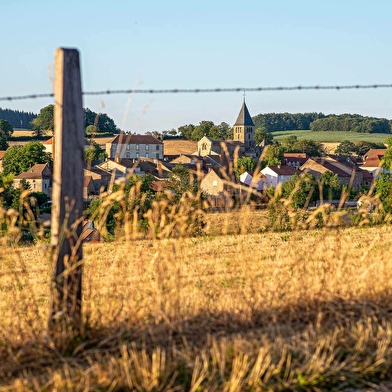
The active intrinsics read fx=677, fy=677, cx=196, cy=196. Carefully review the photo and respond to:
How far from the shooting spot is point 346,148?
13412 cm

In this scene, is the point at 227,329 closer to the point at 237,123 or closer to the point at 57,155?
the point at 57,155

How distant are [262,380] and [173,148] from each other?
5272 inches

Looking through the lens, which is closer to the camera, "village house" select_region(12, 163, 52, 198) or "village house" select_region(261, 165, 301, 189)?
"village house" select_region(12, 163, 52, 198)

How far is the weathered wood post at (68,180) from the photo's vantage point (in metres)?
3.76

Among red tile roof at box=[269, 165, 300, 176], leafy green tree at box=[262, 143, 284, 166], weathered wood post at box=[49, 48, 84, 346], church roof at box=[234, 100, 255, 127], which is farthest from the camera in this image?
church roof at box=[234, 100, 255, 127]

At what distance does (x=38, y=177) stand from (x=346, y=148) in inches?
2981

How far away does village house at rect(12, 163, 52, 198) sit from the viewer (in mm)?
74188

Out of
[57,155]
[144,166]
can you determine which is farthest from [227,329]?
[144,166]

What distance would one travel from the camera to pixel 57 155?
150 inches

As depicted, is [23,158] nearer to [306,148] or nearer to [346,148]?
[306,148]

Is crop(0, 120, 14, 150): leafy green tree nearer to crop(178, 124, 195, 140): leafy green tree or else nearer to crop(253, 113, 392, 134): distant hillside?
crop(178, 124, 195, 140): leafy green tree

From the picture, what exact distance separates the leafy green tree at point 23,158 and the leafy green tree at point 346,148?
6653 centimetres

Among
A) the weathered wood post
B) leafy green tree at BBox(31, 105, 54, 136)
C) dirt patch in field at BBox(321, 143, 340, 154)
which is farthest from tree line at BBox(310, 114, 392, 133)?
the weathered wood post

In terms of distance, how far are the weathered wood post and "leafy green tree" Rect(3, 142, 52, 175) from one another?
8027 centimetres
